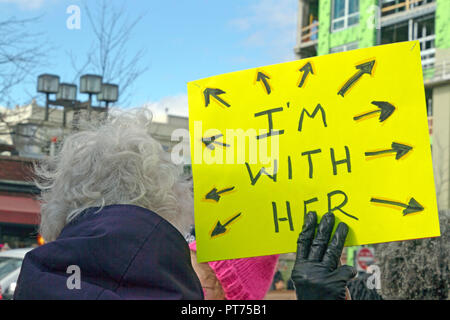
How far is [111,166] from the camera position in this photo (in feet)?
5.50

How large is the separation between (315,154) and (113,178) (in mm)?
562

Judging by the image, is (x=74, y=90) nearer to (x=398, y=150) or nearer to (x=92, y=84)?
(x=92, y=84)

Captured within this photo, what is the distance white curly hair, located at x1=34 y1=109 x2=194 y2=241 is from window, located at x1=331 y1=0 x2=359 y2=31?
26.0m

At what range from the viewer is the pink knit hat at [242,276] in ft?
8.55

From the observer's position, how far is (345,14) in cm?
2697

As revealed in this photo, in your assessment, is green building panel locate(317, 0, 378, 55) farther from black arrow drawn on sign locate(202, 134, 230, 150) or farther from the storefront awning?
black arrow drawn on sign locate(202, 134, 230, 150)

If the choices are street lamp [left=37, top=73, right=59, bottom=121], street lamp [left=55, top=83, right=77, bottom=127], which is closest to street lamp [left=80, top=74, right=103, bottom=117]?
street lamp [left=37, top=73, right=59, bottom=121]

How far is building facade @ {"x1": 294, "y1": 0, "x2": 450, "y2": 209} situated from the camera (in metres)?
22.7

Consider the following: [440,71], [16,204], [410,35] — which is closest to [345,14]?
[410,35]

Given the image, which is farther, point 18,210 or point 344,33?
point 344,33

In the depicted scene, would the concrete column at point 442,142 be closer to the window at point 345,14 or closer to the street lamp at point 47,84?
the window at point 345,14

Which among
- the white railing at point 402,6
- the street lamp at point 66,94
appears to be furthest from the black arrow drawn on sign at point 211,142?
the white railing at point 402,6
